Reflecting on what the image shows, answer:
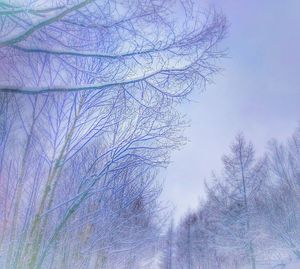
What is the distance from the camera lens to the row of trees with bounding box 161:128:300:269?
15.1 m

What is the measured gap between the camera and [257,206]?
16344 mm

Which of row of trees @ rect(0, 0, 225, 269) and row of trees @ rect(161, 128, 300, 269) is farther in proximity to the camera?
row of trees @ rect(161, 128, 300, 269)

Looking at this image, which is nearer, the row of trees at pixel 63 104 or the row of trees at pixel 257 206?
the row of trees at pixel 63 104

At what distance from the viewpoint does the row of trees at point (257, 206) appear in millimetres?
15117

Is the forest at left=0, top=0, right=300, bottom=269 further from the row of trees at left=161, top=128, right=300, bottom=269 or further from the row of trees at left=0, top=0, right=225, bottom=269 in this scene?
the row of trees at left=161, top=128, right=300, bottom=269

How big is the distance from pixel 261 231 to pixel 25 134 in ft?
44.0

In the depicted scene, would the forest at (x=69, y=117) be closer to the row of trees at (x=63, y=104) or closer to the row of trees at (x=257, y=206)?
the row of trees at (x=63, y=104)

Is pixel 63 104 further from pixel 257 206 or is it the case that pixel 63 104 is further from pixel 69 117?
pixel 257 206

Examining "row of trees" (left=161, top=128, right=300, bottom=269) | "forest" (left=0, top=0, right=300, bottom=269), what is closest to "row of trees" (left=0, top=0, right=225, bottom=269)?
"forest" (left=0, top=0, right=300, bottom=269)

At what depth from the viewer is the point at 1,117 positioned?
5391 millimetres

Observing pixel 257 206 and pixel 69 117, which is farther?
pixel 257 206

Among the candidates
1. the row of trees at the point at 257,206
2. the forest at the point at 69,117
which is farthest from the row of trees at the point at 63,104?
the row of trees at the point at 257,206

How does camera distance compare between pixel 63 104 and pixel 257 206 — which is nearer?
pixel 63 104

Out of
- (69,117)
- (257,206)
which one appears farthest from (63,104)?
(257,206)
